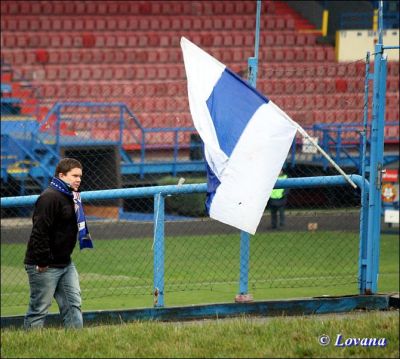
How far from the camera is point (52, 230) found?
30.5ft

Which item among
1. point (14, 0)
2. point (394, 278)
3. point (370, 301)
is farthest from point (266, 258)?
point (14, 0)

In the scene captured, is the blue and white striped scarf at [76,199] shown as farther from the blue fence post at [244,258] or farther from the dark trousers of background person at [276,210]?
the dark trousers of background person at [276,210]

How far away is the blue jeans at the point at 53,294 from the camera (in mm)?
9336

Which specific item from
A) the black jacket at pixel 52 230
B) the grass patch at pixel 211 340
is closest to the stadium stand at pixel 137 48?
the black jacket at pixel 52 230

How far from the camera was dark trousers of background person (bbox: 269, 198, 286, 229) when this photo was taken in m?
20.0

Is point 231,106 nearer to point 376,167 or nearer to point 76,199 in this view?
point 76,199

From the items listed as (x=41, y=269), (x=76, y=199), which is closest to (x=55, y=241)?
(x=41, y=269)

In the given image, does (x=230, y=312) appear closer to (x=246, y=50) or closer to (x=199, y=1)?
(x=246, y=50)

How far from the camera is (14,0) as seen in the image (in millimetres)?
30516

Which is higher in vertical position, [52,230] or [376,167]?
[376,167]

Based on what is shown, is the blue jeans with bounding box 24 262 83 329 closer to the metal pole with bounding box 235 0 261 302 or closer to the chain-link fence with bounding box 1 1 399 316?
the metal pole with bounding box 235 0 261 302

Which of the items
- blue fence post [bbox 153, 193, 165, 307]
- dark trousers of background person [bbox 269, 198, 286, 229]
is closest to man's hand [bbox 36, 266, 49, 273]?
blue fence post [bbox 153, 193, 165, 307]

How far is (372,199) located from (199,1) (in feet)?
72.2

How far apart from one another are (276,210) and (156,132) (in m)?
4.15
